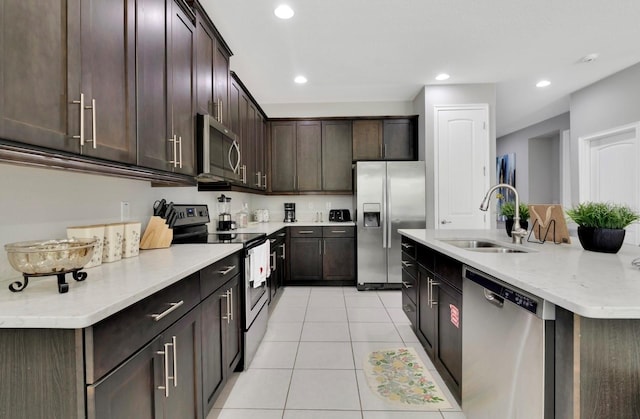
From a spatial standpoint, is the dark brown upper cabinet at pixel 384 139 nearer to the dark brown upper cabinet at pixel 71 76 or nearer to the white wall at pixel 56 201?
the white wall at pixel 56 201

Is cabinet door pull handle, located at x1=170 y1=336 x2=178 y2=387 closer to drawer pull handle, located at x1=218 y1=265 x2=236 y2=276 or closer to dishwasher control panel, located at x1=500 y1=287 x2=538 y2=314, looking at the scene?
drawer pull handle, located at x1=218 y1=265 x2=236 y2=276

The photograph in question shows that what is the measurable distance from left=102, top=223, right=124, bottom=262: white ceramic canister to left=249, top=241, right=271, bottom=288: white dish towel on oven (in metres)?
0.88

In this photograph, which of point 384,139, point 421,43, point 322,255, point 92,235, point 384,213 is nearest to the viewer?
point 92,235

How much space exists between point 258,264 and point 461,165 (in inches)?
117

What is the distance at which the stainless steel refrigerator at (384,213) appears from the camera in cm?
396

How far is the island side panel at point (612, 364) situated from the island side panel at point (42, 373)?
4.62ft

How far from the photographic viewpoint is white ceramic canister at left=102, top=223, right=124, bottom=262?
1.45 metres

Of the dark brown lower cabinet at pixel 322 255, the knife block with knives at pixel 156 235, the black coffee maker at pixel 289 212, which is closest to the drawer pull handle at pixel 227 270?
the knife block with knives at pixel 156 235

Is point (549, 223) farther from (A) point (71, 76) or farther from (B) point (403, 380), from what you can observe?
(A) point (71, 76)

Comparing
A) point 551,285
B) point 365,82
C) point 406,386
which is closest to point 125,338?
point 551,285

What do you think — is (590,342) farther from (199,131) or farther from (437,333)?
(199,131)

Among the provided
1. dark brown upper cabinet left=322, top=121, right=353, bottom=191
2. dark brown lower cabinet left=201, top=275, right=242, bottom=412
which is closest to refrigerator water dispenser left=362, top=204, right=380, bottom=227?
dark brown upper cabinet left=322, top=121, right=353, bottom=191

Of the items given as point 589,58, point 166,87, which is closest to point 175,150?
point 166,87

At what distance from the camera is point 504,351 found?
1195 millimetres
